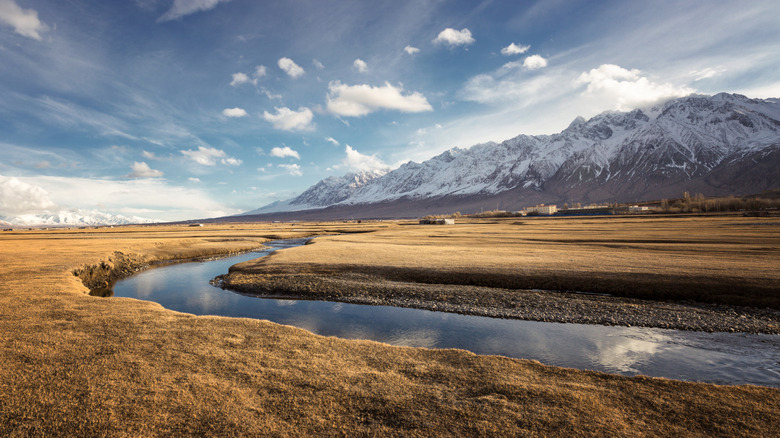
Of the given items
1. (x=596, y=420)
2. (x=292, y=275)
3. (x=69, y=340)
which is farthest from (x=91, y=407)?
(x=292, y=275)

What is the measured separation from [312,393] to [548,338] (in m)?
11.1

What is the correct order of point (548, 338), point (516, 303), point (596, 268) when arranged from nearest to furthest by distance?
point (548, 338)
point (516, 303)
point (596, 268)

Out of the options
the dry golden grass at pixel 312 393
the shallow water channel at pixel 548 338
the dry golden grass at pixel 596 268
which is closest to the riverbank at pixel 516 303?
the shallow water channel at pixel 548 338

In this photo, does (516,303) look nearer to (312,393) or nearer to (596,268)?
(596,268)

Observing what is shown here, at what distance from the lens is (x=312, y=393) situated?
27.6 feet

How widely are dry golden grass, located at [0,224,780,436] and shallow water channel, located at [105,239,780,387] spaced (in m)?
2.55

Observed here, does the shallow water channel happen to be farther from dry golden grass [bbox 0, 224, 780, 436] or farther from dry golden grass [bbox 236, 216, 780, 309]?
dry golden grass [bbox 236, 216, 780, 309]

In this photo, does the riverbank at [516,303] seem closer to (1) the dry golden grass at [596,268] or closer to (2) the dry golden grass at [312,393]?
(1) the dry golden grass at [596,268]

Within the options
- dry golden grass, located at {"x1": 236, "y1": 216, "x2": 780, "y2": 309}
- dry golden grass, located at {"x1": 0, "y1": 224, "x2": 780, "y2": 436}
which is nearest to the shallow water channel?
dry golden grass, located at {"x1": 0, "y1": 224, "x2": 780, "y2": 436}

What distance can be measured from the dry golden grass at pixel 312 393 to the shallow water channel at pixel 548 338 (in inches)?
100

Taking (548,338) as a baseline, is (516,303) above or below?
above

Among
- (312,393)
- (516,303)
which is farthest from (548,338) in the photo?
(312,393)

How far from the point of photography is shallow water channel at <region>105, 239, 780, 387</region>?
11555 millimetres

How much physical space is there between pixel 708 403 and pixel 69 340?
19.6 m
